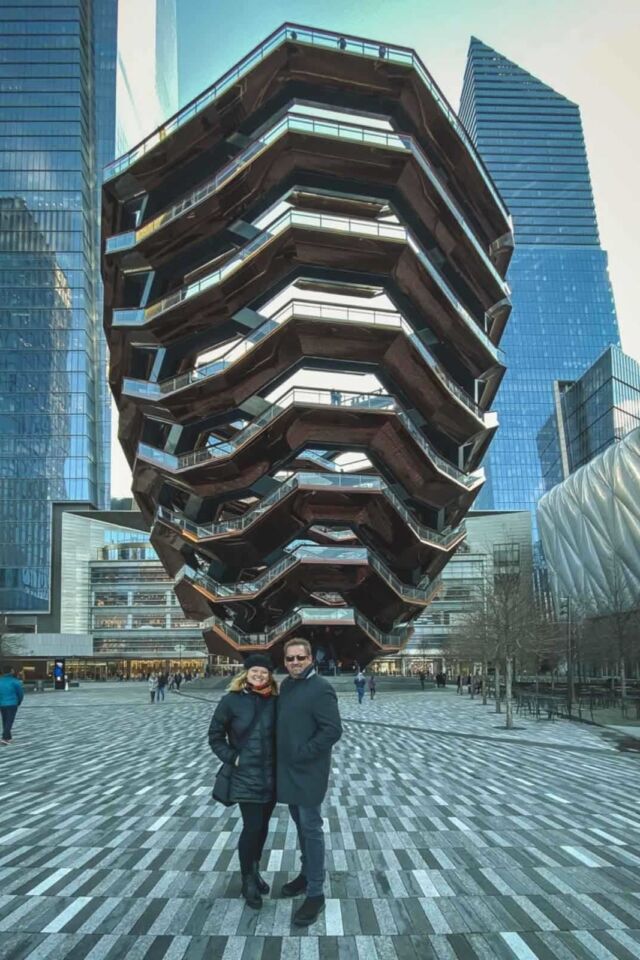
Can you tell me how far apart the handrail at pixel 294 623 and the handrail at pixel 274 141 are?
22608 millimetres

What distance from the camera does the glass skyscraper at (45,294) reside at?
113 metres

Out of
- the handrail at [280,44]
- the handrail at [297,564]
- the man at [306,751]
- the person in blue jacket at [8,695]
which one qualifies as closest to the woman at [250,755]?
the man at [306,751]

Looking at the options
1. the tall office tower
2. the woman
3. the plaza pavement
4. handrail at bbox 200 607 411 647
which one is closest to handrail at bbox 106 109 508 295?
handrail at bbox 200 607 411 647

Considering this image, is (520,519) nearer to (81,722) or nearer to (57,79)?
(81,722)

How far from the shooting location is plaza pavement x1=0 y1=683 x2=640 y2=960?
5445 millimetres

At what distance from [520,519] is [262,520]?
74.3m

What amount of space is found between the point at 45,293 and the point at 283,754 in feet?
404

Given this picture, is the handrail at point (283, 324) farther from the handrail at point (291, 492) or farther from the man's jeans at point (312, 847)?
the man's jeans at point (312, 847)

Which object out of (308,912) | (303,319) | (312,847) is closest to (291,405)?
(303,319)

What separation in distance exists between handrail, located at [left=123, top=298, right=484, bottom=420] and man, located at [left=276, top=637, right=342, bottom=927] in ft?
112

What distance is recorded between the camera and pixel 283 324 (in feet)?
129

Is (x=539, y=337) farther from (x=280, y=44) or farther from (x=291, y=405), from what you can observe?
(x=280, y=44)

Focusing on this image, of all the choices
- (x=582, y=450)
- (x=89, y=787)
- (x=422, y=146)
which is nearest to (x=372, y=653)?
(x=422, y=146)

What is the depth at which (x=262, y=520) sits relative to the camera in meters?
43.5
